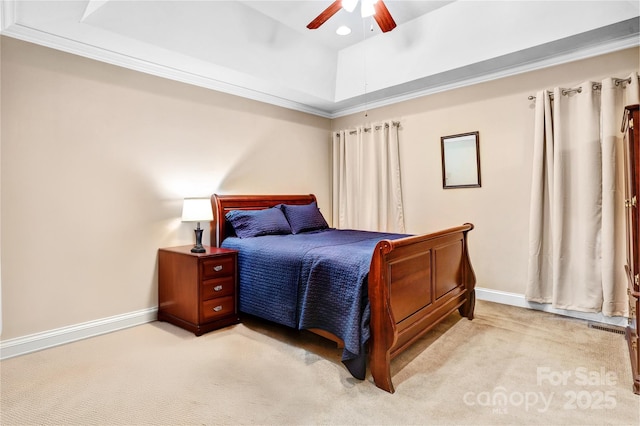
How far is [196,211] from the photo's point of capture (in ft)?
10.6

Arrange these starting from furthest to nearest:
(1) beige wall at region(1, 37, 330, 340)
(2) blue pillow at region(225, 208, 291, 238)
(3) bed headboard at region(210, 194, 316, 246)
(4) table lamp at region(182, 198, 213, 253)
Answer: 1. (3) bed headboard at region(210, 194, 316, 246)
2. (2) blue pillow at region(225, 208, 291, 238)
3. (4) table lamp at region(182, 198, 213, 253)
4. (1) beige wall at region(1, 37, 330, 340)

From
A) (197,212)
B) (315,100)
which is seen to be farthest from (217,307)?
(315,100)

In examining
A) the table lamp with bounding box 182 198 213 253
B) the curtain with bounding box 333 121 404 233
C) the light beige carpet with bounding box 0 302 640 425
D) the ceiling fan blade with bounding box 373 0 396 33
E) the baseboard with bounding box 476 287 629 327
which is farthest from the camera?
the curtain with bounding box 333 121 404 233

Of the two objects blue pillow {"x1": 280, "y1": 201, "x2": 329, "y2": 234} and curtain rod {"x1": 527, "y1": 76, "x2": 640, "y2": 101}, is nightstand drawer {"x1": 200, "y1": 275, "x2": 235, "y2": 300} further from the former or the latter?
curtain rod {"x1": 527, "y1": 76, "x2": 640, "y2": 101}


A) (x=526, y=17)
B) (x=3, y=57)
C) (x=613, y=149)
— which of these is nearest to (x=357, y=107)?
(x=526, y=17)

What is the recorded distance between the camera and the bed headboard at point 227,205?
3.67m

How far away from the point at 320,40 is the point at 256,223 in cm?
226

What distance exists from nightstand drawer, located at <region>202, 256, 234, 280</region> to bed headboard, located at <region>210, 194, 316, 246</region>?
602 mm

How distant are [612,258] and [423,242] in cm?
179

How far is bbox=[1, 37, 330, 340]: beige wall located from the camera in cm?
259

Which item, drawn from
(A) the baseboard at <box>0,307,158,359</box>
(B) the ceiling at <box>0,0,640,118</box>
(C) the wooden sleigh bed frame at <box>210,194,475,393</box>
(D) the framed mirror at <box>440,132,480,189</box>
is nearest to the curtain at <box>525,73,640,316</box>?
(B) the ceiling at <box>0,0,640,118</box>

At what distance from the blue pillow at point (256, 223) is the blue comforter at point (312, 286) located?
0.24 metres

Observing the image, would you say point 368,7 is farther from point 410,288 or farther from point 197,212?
point 197,212

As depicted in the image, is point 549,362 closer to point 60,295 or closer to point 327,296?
point 327,296
